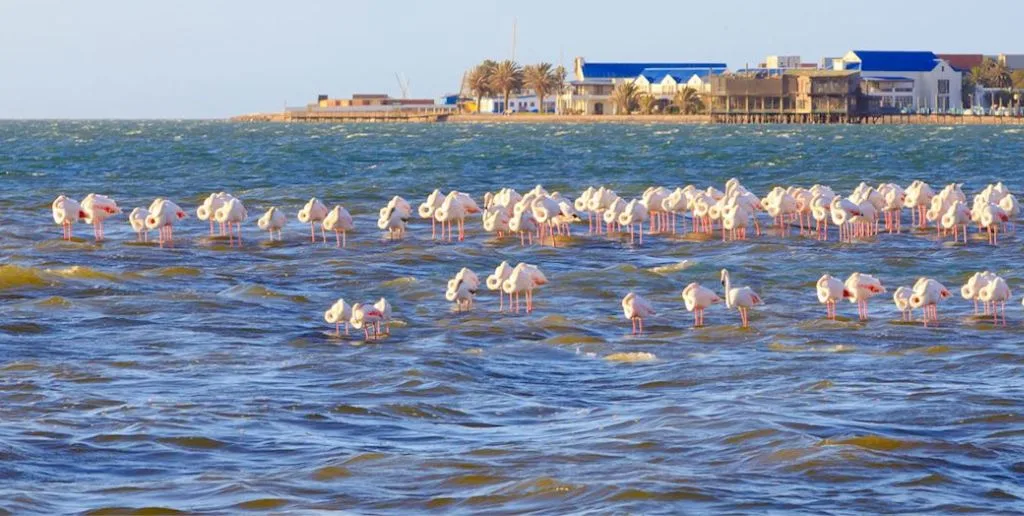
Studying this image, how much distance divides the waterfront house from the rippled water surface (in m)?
157

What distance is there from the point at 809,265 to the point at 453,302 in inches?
252

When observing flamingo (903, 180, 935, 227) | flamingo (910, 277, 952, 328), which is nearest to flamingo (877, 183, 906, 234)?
flamingo (903, 180, 935, 227)

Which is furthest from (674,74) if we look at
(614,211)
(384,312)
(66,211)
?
(384,312)

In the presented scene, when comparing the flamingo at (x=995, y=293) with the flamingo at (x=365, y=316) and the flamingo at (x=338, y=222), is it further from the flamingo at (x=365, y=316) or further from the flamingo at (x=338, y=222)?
the flamingo at (x=338, y=222)

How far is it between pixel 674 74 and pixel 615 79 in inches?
342

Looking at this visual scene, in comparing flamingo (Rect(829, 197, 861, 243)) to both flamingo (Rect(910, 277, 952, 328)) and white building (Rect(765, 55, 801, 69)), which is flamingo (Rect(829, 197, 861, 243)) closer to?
flamingo (Rect(910, 277, 952, 328))

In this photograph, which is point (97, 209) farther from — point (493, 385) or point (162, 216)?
point (493, 385)

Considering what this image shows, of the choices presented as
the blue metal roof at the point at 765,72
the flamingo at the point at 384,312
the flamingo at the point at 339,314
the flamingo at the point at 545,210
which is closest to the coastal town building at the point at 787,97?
the blue metal roof at the point at 765,72

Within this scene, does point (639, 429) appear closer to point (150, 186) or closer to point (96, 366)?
point (96, 366)

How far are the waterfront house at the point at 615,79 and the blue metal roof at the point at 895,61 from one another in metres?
17.4

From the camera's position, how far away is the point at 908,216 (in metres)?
35.4

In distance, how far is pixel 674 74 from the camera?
619ft

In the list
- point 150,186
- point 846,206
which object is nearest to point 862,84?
point 150,186

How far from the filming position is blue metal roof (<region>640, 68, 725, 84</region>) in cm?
18525
